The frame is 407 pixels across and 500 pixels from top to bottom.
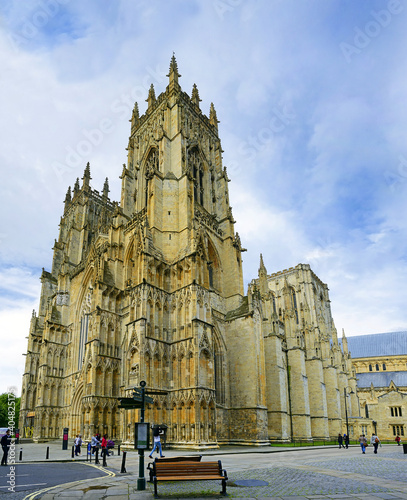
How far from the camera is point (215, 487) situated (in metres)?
8.75

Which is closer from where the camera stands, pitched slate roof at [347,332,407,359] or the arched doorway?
the arched doorway

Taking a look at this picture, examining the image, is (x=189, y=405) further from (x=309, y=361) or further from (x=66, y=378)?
(x=309, y=361)

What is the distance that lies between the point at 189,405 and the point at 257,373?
6986 mm

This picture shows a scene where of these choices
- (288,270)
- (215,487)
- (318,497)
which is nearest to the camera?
(318,497)

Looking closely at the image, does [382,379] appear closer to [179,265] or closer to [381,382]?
[381,382]

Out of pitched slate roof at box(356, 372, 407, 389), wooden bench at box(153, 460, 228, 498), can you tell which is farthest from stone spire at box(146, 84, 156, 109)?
pitched slate roof at box(356, 372, 407, 389)

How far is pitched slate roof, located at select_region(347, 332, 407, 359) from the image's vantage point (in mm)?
69938

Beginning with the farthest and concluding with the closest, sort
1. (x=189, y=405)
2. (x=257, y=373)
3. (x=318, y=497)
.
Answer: (x=257, y=373)
(x=189, y=405)
(x=318, y=497)

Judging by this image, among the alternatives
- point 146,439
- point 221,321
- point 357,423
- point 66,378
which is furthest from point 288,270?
point 146,439

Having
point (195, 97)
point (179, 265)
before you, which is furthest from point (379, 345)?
point (179, 265)

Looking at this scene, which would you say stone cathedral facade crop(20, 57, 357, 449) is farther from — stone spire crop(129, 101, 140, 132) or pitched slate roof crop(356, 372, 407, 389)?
pitched slate roof crop(356, 372, 407, 389)

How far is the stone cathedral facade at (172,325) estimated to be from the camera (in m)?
23.7

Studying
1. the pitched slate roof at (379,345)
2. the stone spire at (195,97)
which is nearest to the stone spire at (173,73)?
the stone spire at (195,97)

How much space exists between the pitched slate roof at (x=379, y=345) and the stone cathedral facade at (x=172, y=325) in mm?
31051
